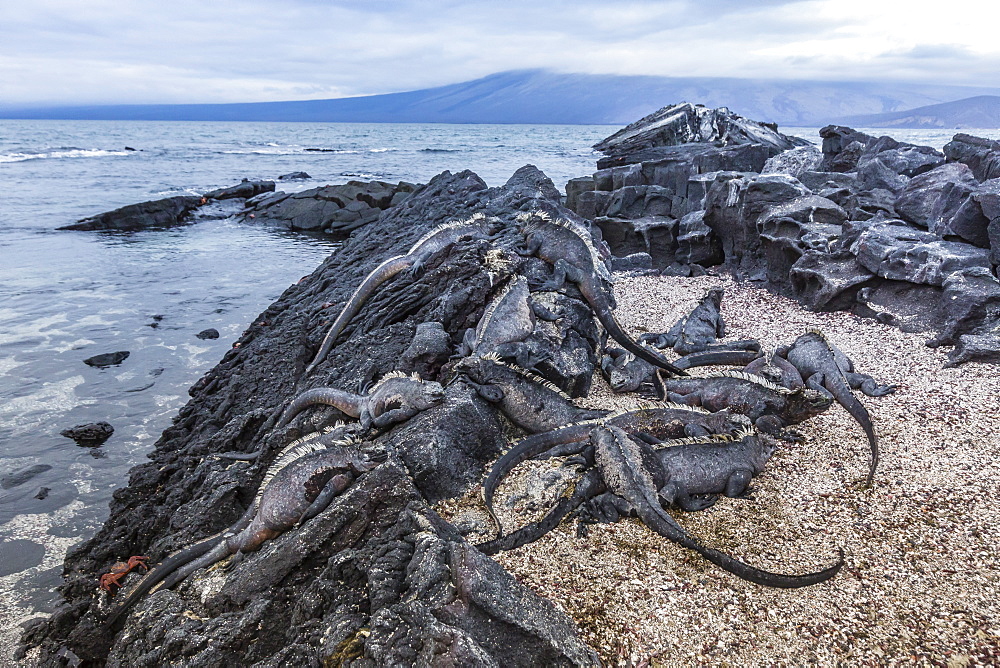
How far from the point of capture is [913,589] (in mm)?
3529

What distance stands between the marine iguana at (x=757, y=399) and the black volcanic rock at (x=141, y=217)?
26398mm

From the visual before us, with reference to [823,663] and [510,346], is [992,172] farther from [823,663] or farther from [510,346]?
[823,663]

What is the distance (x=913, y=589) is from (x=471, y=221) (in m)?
7.11

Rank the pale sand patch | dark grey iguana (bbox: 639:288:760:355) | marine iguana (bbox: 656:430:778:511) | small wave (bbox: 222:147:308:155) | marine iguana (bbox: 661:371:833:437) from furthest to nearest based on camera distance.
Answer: small wave (bbox: 222:147:308:155) < dark grey iguana (bbox: 639:288:760:355) < marine iguana (bbox: 661:371:833:437) < marine iguana (bbox: 656:430:778:511) < the pale sand patch

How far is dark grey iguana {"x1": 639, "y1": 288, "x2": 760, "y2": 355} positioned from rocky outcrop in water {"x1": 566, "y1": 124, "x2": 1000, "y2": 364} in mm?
2069

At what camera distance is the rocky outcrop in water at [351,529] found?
9.23ft

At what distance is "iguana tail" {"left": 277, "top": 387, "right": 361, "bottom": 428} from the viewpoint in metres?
5.45

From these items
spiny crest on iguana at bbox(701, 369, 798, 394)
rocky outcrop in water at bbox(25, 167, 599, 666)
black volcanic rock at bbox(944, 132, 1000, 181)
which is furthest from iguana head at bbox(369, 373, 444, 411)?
black volcanic rock at bbox(944, 132, 1000, 181)

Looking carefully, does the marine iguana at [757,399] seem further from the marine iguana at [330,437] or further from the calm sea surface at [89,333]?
the calm sea surface at [89,333]

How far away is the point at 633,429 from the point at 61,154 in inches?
2724

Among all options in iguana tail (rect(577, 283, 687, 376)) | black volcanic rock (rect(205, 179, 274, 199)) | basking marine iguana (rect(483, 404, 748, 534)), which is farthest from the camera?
black volcanic rock (rect(205, 179, 274, 199))

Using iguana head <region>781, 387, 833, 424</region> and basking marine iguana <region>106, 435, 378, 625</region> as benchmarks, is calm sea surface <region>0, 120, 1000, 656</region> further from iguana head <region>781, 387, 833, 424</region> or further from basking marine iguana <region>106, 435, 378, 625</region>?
iguana head <region>781, 387, 833, 424</region>

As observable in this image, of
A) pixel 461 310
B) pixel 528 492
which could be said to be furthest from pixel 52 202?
pixel 528 492

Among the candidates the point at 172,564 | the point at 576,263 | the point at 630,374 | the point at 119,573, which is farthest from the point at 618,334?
the point at 119,573
